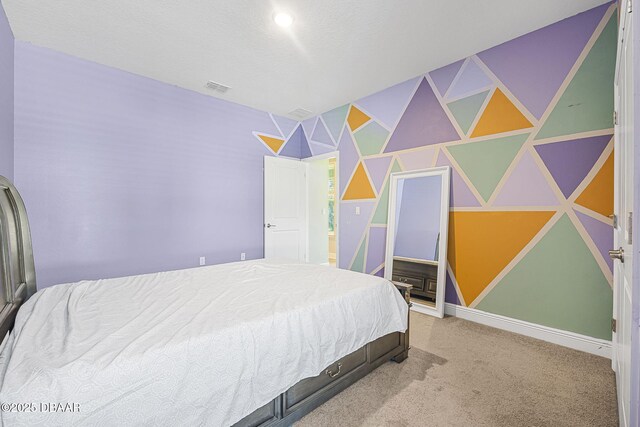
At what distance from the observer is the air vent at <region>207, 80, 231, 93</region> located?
3.58m

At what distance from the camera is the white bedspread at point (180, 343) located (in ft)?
2.94

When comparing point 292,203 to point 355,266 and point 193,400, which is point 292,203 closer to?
point 355,266

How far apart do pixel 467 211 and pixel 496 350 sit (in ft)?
4.47

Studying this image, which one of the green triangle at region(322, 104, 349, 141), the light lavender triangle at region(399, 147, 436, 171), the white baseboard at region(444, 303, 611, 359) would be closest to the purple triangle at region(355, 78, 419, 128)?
the green triangle at region(322, 104, 349, 141)

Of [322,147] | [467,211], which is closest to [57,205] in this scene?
[322,147]

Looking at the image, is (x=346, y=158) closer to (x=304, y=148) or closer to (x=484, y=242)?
(x=304, y=148)

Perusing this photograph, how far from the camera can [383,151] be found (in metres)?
3.82

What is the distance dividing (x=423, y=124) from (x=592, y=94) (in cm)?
148

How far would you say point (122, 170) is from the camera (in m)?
3.27

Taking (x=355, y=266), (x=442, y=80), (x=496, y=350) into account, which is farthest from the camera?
(x=355, y=266)

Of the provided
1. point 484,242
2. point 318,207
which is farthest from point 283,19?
point 318,207

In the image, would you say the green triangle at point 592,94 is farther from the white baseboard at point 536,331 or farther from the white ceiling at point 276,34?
the white baseboard at point 536,331

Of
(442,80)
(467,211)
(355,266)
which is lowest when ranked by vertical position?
(355,266)

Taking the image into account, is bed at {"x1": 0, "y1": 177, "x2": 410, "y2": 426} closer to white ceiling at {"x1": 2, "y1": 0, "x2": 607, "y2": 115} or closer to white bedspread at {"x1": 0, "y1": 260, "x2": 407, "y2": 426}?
white bedspread at {"x1": 0, "y1": 260, "x2": 407, "y2": 426}
